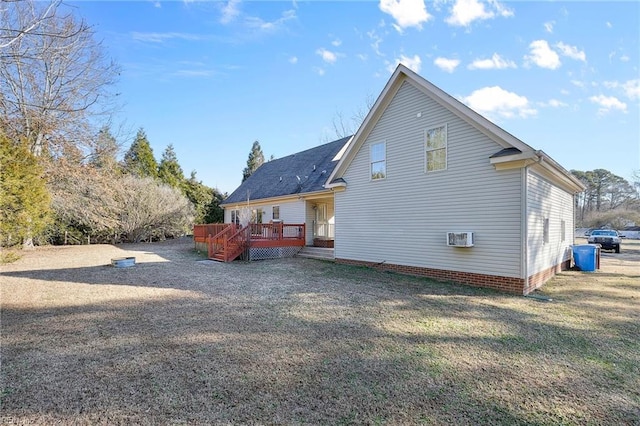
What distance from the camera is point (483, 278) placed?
8.26 m

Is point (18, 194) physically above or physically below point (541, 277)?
Result: above

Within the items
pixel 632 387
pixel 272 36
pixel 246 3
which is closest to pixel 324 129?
pixel 272 36

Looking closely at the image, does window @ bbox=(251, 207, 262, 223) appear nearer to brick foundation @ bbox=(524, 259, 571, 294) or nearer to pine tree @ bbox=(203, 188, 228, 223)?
pine tree @ bbox=(203, 188, 228, 223)

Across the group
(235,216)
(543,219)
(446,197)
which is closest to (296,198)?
(235,216)

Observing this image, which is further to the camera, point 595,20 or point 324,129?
point 324,129

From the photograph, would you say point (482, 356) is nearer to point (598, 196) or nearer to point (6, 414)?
point (6, 414)

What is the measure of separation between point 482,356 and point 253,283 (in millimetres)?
5962

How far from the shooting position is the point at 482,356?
161 inches

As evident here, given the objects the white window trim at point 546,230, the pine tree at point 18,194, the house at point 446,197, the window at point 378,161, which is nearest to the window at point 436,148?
the house at point 446,197

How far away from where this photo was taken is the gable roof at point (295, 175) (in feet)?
53.8

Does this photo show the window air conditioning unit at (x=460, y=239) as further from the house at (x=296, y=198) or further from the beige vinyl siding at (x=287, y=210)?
the beige vinyl siding at (x=287, y=210)

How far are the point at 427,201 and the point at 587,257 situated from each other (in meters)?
7.74

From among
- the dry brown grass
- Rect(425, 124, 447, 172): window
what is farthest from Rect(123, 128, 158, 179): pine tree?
Rect(425, 124, 447, 172): window

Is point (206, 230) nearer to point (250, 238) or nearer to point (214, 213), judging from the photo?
point (250, 238)
